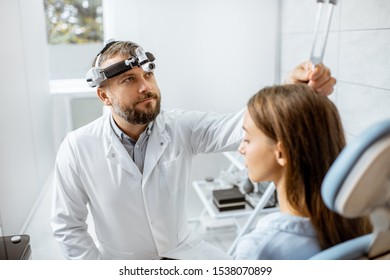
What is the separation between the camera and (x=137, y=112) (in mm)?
1342

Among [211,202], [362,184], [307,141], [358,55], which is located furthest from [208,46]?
[362,184]

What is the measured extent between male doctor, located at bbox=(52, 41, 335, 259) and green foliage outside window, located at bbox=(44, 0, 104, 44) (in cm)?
12

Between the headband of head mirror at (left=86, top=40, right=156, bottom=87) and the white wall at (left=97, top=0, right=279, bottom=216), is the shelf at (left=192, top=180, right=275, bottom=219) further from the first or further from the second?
the headband of head mirror at (left=86, top=40, right=156, bottom=87)

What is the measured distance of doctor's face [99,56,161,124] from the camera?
50.6 inches

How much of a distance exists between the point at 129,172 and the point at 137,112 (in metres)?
0.22

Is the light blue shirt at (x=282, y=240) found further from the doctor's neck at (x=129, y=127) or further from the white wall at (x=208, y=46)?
the white wall at (x=208, y=46)

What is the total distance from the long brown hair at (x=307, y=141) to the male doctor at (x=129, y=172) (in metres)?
0.50

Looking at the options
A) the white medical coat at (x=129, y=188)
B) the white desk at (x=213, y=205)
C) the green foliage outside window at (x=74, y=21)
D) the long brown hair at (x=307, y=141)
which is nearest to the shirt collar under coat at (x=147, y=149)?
the white medical coat at (x=129, y=188)

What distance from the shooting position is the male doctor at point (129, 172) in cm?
134

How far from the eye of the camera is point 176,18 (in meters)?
1.56

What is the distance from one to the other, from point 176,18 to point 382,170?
112 cm

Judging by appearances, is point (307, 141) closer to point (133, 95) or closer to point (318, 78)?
point (318, 78)

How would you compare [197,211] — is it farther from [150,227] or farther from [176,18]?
[176,18]
